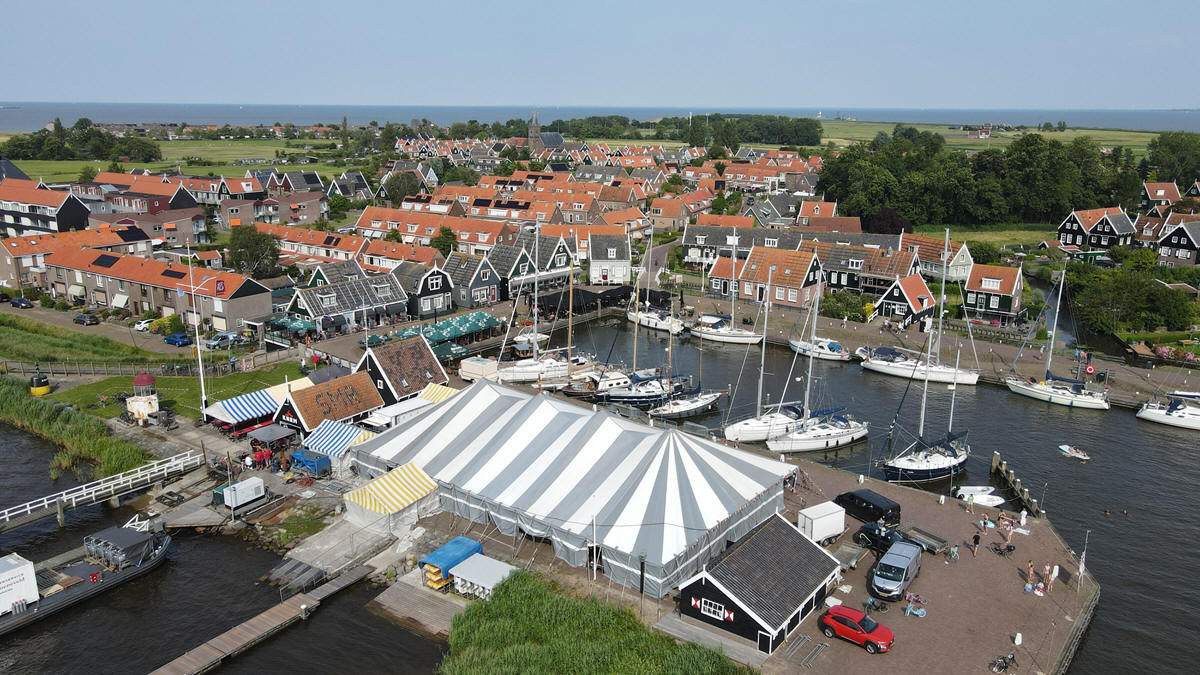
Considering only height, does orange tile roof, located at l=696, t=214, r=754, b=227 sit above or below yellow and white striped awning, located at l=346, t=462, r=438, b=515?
above

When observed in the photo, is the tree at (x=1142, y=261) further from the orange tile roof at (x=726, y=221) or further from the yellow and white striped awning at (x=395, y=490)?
the yellow and white striped awning at (x=395, y=490)

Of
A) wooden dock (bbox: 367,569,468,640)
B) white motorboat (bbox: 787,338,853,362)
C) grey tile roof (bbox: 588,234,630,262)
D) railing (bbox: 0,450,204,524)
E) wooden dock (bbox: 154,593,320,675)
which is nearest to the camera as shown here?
wooden dock (bbox: 154,593,320,675)

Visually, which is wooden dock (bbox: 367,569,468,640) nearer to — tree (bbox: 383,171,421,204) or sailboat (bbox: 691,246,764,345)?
sailboat (bbox: 691,246,764,345)

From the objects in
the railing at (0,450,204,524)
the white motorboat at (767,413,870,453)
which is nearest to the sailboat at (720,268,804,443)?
the white motorboat at (767,413,870,453)

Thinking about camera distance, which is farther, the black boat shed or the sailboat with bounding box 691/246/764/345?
the sailboat with bounding box 691/246/764/345

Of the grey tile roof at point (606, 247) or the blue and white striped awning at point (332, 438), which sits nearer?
the blue and white striped awning at point (332, 438)

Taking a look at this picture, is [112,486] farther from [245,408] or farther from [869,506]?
[869,506]

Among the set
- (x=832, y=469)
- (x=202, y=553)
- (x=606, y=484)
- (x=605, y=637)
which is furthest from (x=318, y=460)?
(x=832, y=469)

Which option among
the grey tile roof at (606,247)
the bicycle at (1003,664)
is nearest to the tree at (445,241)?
the grey tile roof at (606,247)
